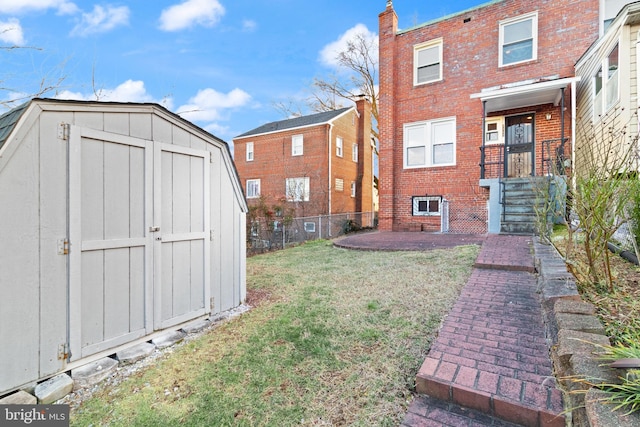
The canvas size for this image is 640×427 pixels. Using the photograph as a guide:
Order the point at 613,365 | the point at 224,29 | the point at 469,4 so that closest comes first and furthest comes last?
the point at 613,365
the point at 469,4
the point at 224,29

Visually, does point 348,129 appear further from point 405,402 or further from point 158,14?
point 405,402

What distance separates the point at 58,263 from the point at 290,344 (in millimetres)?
2137

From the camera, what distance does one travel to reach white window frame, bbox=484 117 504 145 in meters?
10.7

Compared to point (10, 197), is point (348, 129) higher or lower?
higher

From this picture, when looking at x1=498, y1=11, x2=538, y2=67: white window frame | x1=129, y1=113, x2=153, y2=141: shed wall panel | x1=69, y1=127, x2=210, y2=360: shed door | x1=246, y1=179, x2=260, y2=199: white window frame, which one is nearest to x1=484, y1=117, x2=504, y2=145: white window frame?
x1=498, y1=11, x2=538, y2=67: white window frame

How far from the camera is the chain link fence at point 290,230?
11.8 metres

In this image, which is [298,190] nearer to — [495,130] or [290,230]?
[290,230]

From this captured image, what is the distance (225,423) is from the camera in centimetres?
204

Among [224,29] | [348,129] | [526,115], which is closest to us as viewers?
[526,115]

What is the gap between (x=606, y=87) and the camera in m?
7.54

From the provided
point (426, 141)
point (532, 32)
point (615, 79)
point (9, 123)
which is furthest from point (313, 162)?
point (9, 123)

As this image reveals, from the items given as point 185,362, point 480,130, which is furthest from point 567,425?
point 480,130

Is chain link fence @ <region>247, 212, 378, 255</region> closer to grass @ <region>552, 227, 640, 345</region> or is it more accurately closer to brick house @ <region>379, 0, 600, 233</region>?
brick house @ <region>379, 0, 600, 233</region>

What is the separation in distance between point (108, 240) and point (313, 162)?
15868mm
